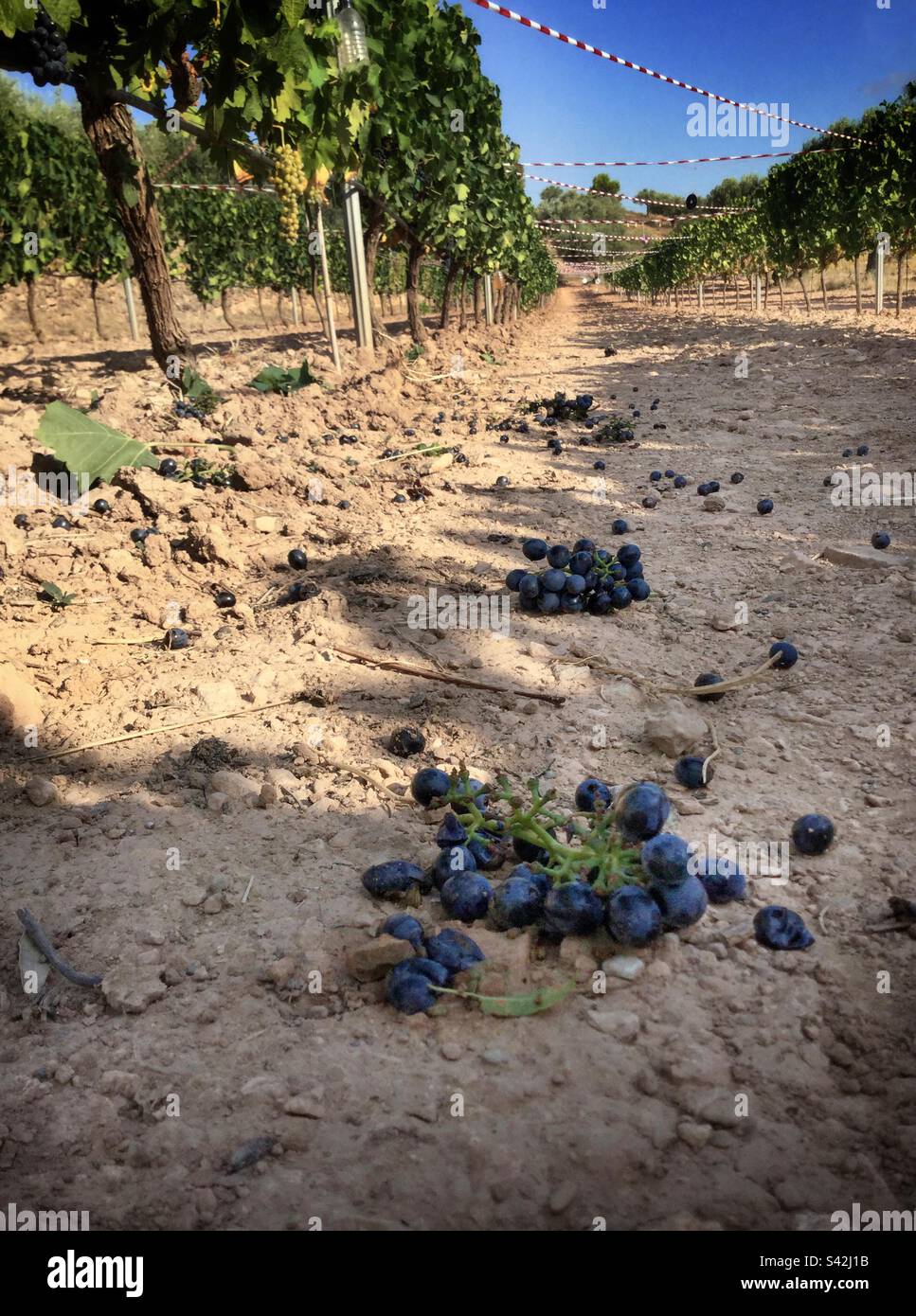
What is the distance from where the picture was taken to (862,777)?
9.96ft

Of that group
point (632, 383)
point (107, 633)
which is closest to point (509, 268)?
point (632, 383)

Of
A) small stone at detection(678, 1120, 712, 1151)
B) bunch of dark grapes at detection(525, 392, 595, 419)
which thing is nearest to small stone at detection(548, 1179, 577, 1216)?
small stone at detection(678, 1120, 712, 1151)

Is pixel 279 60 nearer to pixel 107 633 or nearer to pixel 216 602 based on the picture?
pixel 216 602

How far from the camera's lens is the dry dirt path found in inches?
66.2

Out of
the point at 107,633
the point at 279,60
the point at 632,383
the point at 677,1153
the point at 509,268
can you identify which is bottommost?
the point at 677,1153

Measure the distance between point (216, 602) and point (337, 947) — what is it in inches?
115

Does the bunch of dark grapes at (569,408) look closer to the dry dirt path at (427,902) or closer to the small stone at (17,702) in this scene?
the dry dirt path at (427,902)

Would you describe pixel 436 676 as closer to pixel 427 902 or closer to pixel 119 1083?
pixel 427 902

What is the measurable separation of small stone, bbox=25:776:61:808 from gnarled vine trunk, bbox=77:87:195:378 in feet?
21.6

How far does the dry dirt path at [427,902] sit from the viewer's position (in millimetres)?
1681

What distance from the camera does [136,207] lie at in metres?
8.05

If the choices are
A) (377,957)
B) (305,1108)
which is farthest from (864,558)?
(305,1108)

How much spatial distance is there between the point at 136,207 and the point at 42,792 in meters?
7.23

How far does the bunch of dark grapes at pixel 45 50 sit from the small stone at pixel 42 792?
5726 millimetres
